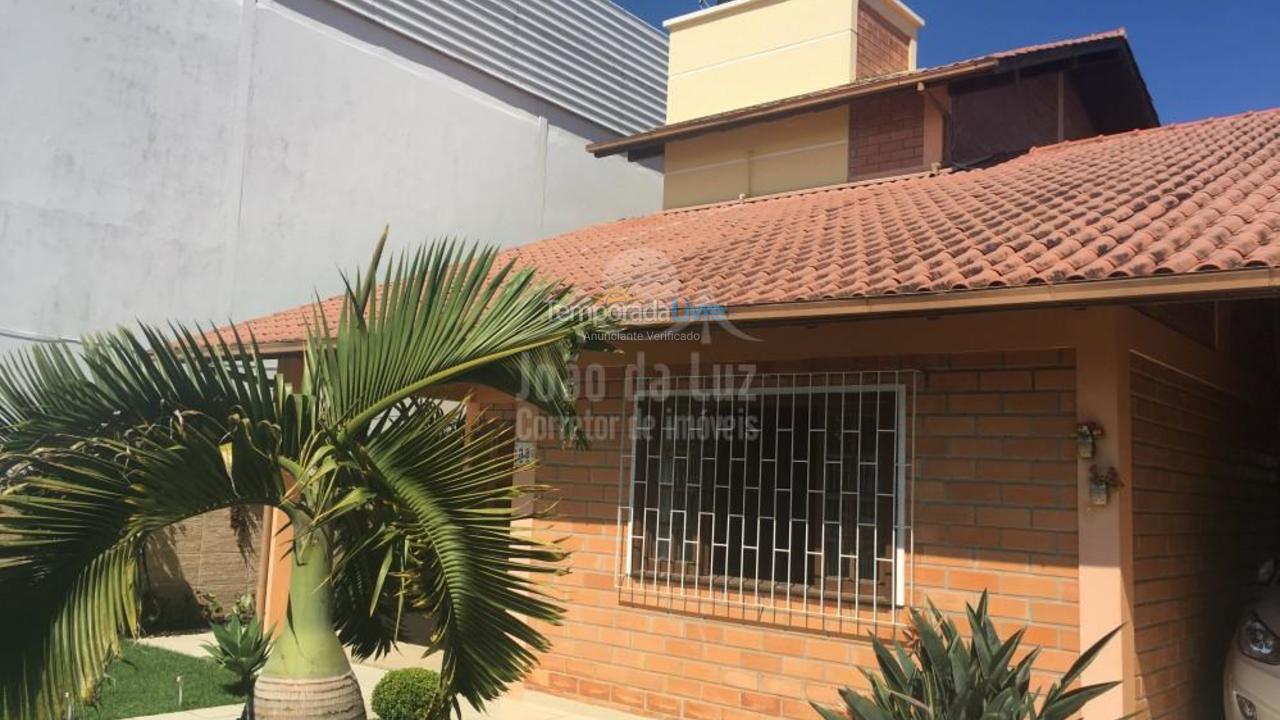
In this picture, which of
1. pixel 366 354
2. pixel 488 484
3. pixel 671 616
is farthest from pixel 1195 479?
pixel 366 354

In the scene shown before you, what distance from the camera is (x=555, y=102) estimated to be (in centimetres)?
1739

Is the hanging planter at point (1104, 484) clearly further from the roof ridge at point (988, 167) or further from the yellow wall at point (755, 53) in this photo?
the yellow wall at point (755, 53)

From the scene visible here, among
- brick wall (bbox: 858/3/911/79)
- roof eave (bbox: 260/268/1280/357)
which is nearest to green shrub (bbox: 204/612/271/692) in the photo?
roof eave (bbox: 260/268/1280/357)

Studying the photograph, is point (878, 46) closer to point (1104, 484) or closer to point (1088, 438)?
point (1088, 438)

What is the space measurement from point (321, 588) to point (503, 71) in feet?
43.3

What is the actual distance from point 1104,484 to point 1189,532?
5.89 ft

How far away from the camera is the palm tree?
4230mm

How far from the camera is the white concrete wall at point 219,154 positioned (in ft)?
35.8

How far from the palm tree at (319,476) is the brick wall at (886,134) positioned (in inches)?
278

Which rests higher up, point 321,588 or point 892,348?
point 892,348

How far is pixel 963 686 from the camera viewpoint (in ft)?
14.5

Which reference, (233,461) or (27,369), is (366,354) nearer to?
(233,461)

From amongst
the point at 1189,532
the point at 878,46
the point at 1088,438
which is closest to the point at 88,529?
the point at 1088,438

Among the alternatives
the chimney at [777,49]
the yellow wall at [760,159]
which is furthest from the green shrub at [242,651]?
the chimney at [777,49]
